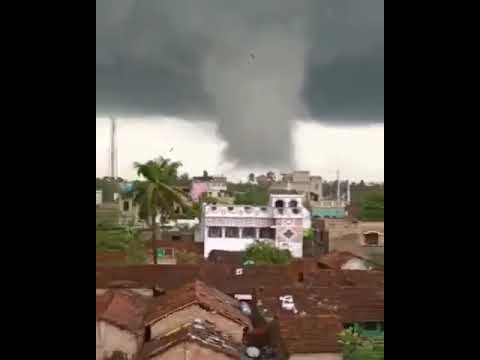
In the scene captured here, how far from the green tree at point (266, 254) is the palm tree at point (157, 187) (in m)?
1.78

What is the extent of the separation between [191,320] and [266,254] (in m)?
4.76

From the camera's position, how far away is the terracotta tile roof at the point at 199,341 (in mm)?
3154

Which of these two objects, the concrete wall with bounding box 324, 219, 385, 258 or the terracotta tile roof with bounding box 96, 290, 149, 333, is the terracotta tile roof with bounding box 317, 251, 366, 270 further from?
the terracotta tile roof with bounding box 96, 290, 149, 333

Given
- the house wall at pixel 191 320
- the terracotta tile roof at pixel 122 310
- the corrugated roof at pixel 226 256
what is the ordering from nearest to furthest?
1. the house wall at pixel 191 320
2. the terracotta tile roof at pixel 122 310
3. the corrugated roof at pixel 226 256

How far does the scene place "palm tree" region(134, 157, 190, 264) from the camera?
650 cm

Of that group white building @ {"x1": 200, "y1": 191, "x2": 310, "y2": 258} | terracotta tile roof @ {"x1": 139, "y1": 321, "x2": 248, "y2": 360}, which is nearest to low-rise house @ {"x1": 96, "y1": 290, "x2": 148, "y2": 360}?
terracotta tile roof @ {"x1": 139, "y1": 321, "x2": 248, "y2": 360}

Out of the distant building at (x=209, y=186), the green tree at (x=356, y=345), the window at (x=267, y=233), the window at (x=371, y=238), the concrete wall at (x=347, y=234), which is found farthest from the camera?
the distant building at (x=209, y=186)

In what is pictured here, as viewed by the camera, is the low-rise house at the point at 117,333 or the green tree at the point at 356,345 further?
the low-rise house at the point at 117,333

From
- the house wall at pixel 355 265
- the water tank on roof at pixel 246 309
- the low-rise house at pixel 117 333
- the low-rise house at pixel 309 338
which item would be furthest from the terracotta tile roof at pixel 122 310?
the house wall at pixel 355 265

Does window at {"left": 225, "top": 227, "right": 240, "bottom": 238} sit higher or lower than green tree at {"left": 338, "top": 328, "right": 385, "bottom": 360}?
higher

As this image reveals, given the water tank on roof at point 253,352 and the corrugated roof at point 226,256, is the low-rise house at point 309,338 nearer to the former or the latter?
the water tank on roof at point 253,352

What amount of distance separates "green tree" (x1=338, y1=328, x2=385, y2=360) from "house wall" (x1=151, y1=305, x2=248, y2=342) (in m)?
0.65

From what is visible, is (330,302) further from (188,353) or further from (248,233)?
(248,233)

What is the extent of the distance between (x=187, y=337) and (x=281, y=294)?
1.79 meters
